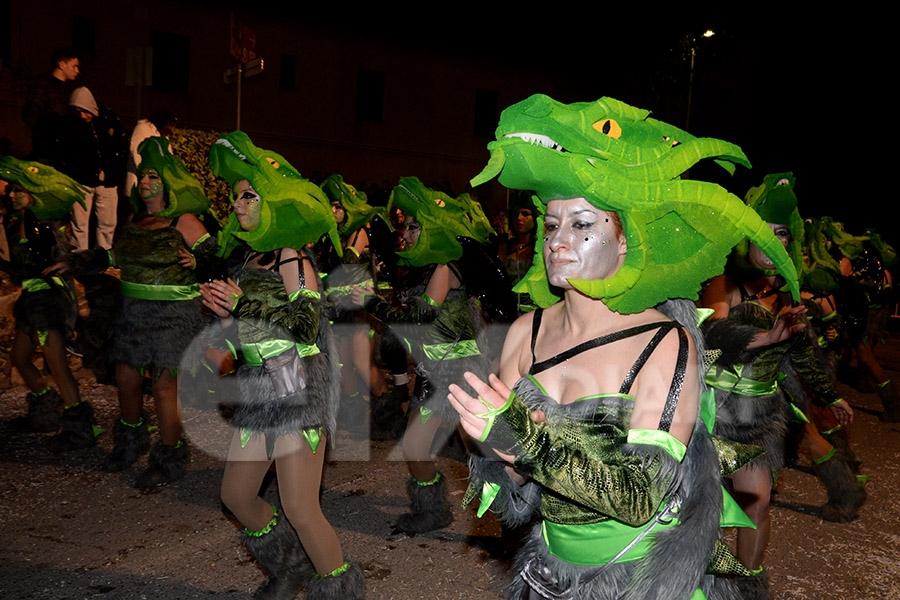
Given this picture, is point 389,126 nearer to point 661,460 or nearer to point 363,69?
point 363,69

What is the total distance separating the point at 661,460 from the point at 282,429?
2020mm

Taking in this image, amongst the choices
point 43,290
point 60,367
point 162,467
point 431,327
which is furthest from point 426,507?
point 43,290

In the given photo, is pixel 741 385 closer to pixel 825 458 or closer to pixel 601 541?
pixel 825 458

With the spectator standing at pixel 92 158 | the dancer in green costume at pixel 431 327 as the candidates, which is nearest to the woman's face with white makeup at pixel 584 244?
the dancer in green costume at pixel 431 327

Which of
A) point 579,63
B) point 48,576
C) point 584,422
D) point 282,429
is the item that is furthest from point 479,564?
point 579,63

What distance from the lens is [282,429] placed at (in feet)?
11.1

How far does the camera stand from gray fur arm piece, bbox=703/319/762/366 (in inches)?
148

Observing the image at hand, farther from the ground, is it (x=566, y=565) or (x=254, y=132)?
(x=254, y=132)

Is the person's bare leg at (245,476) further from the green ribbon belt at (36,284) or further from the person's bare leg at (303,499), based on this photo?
the green ribbon belt at (36,284)

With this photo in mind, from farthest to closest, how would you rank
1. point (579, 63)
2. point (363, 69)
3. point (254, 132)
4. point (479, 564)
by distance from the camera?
point (579, 63) < point (363, 69) < point (254, 132) < point (479, 564)

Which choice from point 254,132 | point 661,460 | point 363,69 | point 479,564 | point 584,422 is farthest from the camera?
point 363,69

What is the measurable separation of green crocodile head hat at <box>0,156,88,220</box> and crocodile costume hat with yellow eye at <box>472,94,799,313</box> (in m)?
5.44

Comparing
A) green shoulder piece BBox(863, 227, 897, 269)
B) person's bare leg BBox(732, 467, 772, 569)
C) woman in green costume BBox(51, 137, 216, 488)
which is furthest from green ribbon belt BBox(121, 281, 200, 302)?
green shoulder piece BBox(863, 227, 897, 269)

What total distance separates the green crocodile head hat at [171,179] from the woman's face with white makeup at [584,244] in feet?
13.2
